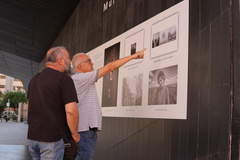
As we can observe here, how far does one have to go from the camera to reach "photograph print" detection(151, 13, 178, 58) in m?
3.18

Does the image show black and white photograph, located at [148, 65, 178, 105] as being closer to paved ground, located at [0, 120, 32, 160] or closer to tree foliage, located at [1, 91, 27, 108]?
paved ground, located at [0, 120, 32, 160]

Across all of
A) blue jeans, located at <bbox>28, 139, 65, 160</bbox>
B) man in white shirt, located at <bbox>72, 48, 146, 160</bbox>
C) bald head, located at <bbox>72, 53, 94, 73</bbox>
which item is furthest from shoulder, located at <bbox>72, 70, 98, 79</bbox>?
blue jeans, located at <bbox>28, 139, 65, 160</bbox>

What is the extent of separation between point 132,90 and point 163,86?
738 mm

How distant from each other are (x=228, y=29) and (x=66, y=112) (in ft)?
4.37

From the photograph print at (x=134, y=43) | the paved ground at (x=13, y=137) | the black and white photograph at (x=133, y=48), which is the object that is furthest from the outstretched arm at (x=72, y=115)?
the paved ground at (x=13, y=137)

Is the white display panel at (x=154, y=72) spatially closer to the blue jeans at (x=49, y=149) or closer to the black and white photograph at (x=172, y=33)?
the black and white photograph at (x=172, y=33)

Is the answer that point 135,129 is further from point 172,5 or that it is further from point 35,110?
point 35,110

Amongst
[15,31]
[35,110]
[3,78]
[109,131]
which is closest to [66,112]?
[35,110]

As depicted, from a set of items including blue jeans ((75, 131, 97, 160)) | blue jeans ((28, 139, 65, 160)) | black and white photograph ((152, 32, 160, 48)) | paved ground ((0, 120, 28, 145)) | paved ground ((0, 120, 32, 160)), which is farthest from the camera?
paved ground ((0, 120, 28, 145))

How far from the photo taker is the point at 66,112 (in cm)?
232

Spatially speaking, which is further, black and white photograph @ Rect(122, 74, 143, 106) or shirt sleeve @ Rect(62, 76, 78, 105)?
black and white photograph @ Rect(122, 74, 143, 106)

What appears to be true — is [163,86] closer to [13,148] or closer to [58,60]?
[58,60]

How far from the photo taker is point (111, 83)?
4719mm

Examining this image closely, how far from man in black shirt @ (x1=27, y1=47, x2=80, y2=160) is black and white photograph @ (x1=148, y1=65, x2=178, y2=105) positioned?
110 centimetres
